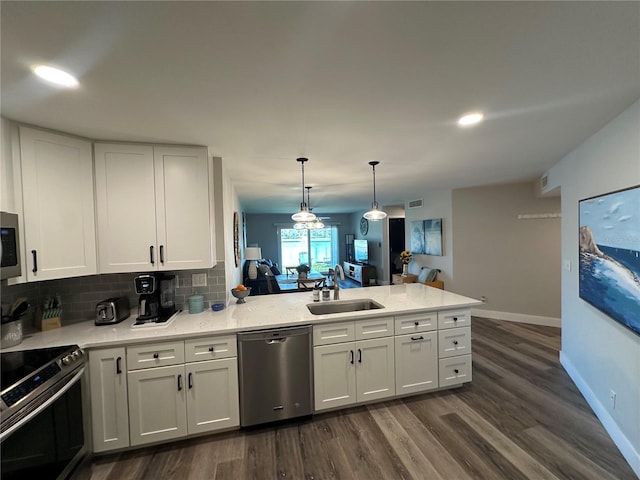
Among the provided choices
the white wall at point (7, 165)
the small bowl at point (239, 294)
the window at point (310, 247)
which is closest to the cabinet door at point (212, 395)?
the small bowl at point (239, 294)

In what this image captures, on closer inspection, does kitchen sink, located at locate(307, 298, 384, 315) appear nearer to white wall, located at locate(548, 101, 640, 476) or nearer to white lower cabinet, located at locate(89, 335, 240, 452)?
white lower cabinet, located at locate(89, 335, 240, 452)

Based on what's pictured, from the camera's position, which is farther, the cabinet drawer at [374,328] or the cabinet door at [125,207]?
the cabinet drawer at [374,328]

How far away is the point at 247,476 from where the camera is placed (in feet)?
5.90

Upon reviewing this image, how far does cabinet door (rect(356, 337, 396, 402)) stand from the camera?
2.45 metres

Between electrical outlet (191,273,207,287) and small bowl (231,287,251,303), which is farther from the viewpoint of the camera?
small bowl (231,287,251,303)

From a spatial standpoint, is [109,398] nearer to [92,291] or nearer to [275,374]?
[92,291]

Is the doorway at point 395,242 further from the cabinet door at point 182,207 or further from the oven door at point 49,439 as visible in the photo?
the oven door at point 49,439

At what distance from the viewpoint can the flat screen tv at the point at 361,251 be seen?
29.2 ft

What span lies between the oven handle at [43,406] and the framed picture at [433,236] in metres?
5.41

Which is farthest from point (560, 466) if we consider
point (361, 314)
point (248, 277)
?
point (248, 277)

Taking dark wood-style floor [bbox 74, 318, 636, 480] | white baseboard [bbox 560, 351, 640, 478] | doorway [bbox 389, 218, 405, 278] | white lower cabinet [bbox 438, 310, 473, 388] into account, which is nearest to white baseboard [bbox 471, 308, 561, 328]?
white baseboard [bbox 560, 351, 640, 478]

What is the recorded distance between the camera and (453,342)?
8.86ft

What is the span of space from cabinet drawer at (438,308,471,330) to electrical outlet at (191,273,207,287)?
236cm

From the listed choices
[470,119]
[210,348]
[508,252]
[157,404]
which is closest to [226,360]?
[210,348]
